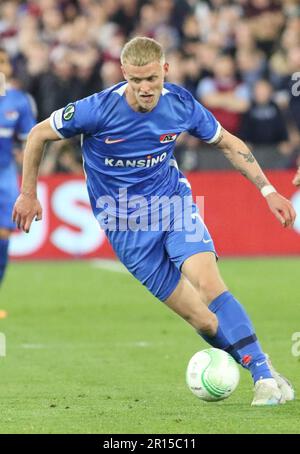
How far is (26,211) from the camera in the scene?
7.12 meters

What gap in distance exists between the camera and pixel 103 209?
764 cm

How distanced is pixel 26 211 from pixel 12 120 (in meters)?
5.06

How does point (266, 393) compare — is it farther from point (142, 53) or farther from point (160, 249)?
point (142, 53)

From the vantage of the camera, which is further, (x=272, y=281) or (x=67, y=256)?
(x=67, y=256)

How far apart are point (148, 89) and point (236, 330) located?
153 cm

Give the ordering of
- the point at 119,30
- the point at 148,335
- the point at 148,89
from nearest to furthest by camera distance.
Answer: the point at 148,89
the point at 148,335
the point at 119,30

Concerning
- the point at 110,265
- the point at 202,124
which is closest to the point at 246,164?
the point at 202,124

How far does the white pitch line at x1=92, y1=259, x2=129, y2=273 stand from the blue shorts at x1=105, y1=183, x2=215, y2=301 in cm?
886

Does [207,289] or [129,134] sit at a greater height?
[129,134]

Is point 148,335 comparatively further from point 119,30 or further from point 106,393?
point 119,30

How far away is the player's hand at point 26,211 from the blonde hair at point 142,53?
3.20 feet
